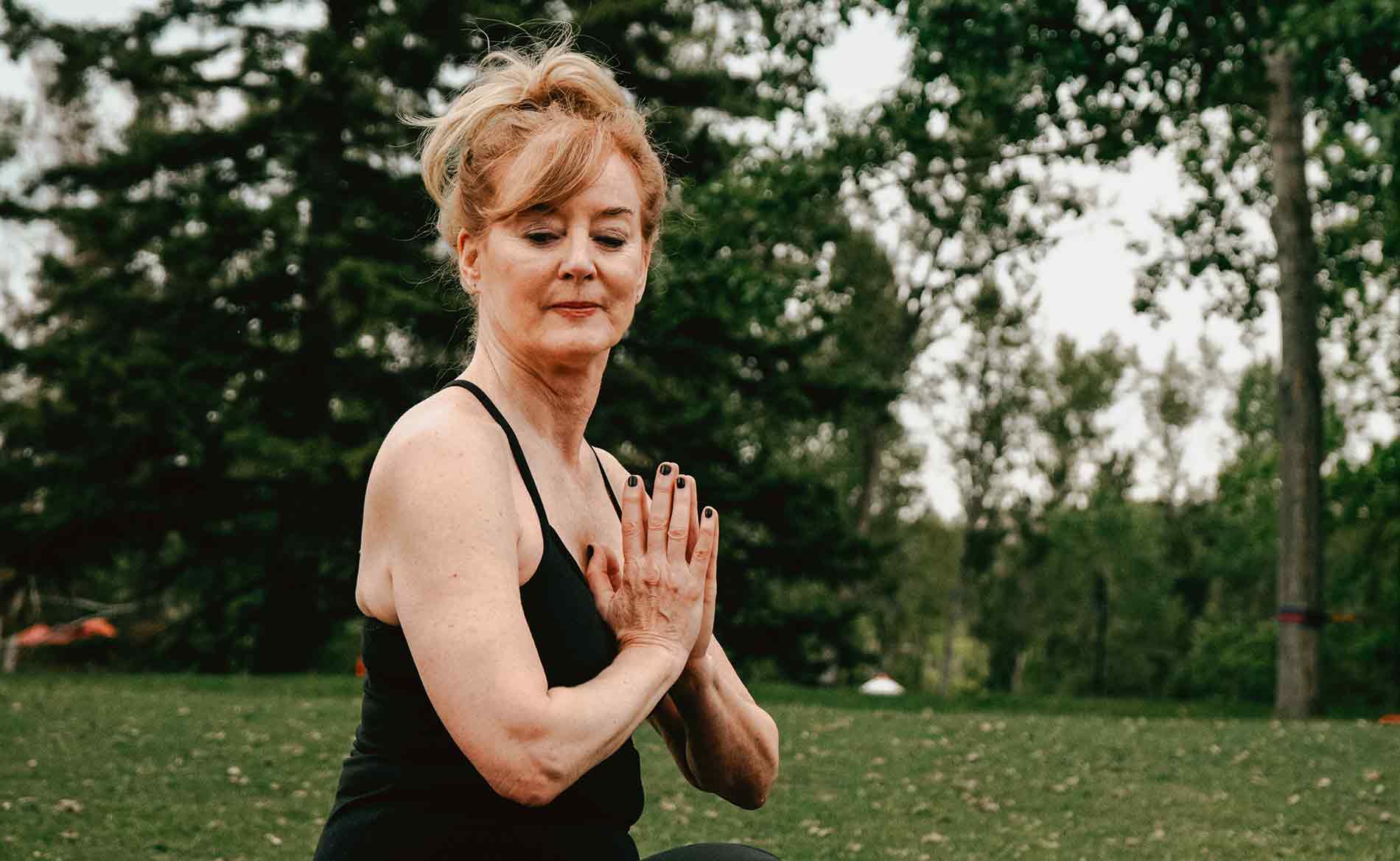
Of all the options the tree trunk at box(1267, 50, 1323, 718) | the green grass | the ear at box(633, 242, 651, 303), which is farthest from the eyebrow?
the tree trunk at box(1267, 50, 1323, 718)

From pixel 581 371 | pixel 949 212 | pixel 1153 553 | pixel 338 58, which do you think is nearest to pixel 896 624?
pixel 1153 553

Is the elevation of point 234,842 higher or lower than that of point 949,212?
lower

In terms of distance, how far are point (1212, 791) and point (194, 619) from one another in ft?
67.2

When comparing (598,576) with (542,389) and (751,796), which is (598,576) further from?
(751,796)

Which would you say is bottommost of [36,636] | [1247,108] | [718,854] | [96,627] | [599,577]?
[36,636]

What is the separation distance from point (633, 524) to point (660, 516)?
0.04 meters

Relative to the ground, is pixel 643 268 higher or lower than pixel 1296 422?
lower

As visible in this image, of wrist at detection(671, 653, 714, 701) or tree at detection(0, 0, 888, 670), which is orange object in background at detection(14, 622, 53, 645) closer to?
tree at detection(0, 0, 888, 670)

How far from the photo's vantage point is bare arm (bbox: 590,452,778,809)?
216 centimetres

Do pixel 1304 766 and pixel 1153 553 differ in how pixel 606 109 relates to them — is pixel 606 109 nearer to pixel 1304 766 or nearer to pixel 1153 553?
pixel 1304 766

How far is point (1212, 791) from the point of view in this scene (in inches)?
332

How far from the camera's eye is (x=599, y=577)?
1960 millimetres

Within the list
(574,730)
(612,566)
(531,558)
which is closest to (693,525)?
(612,566)

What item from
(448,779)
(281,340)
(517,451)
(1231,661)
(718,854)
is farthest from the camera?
(1231,661)
